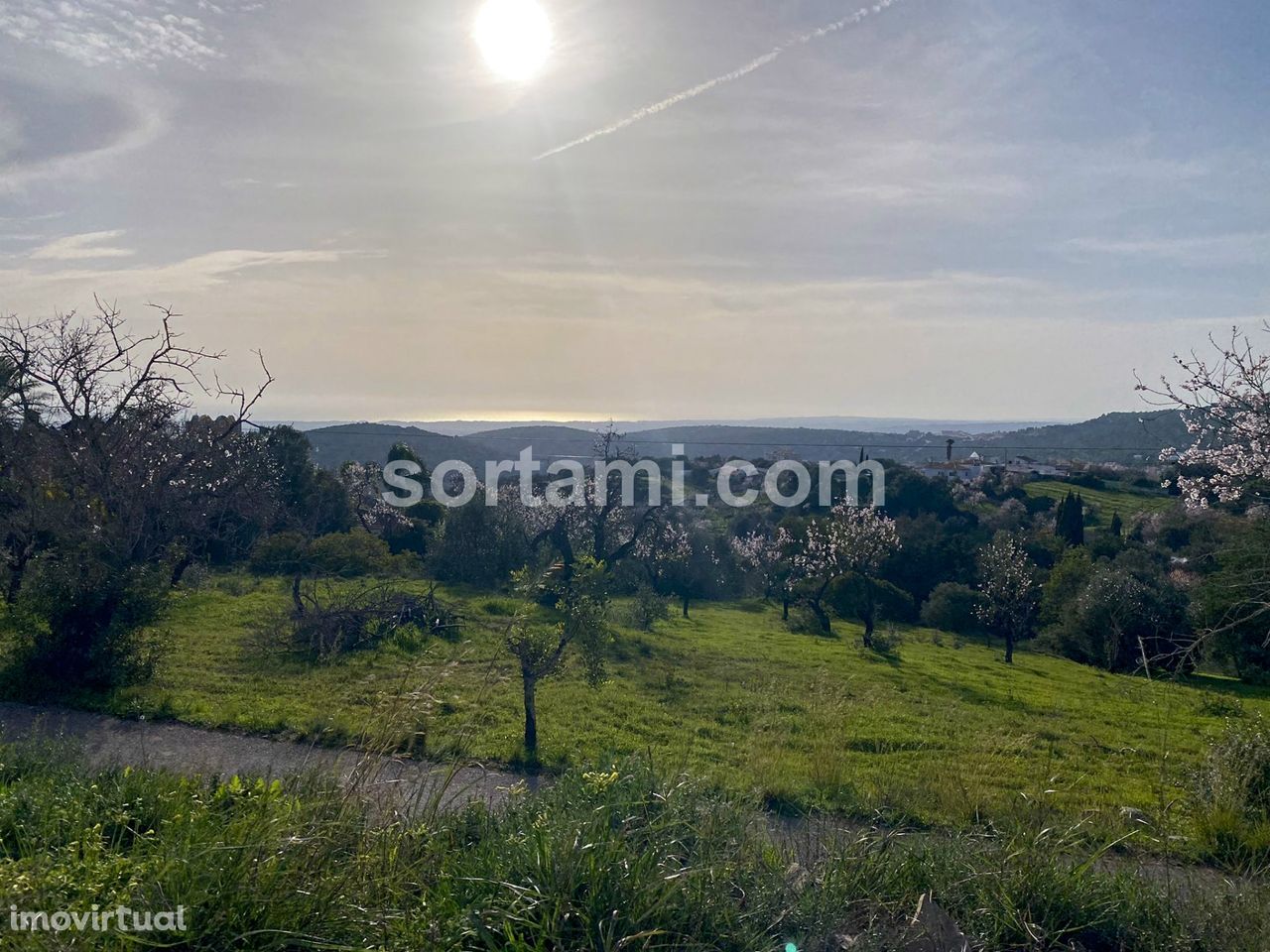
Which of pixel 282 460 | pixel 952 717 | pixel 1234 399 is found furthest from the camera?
pixel 282 460

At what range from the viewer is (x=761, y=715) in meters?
10.5

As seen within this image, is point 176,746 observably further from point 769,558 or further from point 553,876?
point 769,558

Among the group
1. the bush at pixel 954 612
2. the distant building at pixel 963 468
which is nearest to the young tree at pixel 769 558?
the bush at pixel 954 612

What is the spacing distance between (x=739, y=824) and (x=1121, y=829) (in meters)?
3.54

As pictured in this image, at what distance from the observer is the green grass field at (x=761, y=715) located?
6.55 metres

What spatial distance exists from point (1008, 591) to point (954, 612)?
7930 millimetres

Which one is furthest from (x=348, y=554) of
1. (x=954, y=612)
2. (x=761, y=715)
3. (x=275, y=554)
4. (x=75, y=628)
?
(x=954, y=612)

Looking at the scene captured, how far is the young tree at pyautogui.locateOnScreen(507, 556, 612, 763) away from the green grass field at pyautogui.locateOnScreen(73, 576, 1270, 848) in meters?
0.31

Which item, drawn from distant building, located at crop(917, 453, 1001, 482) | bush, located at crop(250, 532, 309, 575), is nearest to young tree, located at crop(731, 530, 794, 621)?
bush, located at crop(250, 532, 309, 575)

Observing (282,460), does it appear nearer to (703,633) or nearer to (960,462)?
(703,633)

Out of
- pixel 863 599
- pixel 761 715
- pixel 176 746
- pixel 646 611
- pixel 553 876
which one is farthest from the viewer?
pixel 863 599

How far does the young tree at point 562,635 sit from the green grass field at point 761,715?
315mm

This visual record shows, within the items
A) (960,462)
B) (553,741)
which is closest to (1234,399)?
(553,741)

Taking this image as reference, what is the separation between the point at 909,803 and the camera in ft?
19.6
